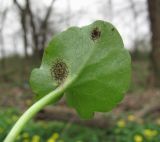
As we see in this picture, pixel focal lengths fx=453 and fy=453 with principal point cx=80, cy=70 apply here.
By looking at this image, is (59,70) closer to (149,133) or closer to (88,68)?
(88,68)

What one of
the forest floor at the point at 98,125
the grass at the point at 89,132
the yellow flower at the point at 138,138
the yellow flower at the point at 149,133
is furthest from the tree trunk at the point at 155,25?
the yellow flower at the point at 138,138

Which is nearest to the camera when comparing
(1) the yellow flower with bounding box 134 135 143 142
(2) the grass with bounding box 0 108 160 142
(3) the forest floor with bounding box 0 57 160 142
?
(1) the yellow flower with bounding box 134 135 143 142

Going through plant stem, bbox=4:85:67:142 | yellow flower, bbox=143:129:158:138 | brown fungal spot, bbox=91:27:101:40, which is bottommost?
yellow flower, bbox=143:129:158:138

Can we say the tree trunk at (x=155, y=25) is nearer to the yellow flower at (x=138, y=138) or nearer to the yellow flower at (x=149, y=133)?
Result: the yellow flower at (x=149, y=133)

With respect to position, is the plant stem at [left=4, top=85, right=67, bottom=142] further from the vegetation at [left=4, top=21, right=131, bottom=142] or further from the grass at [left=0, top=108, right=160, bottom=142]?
the grass at [left=0, top=108, right=160, bottom=142]

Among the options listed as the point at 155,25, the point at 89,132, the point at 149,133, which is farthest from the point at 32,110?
the point at 155,25

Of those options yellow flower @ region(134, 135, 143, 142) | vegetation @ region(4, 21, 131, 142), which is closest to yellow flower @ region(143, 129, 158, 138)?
yellow flower @ region(134, 135, 143, 142)
